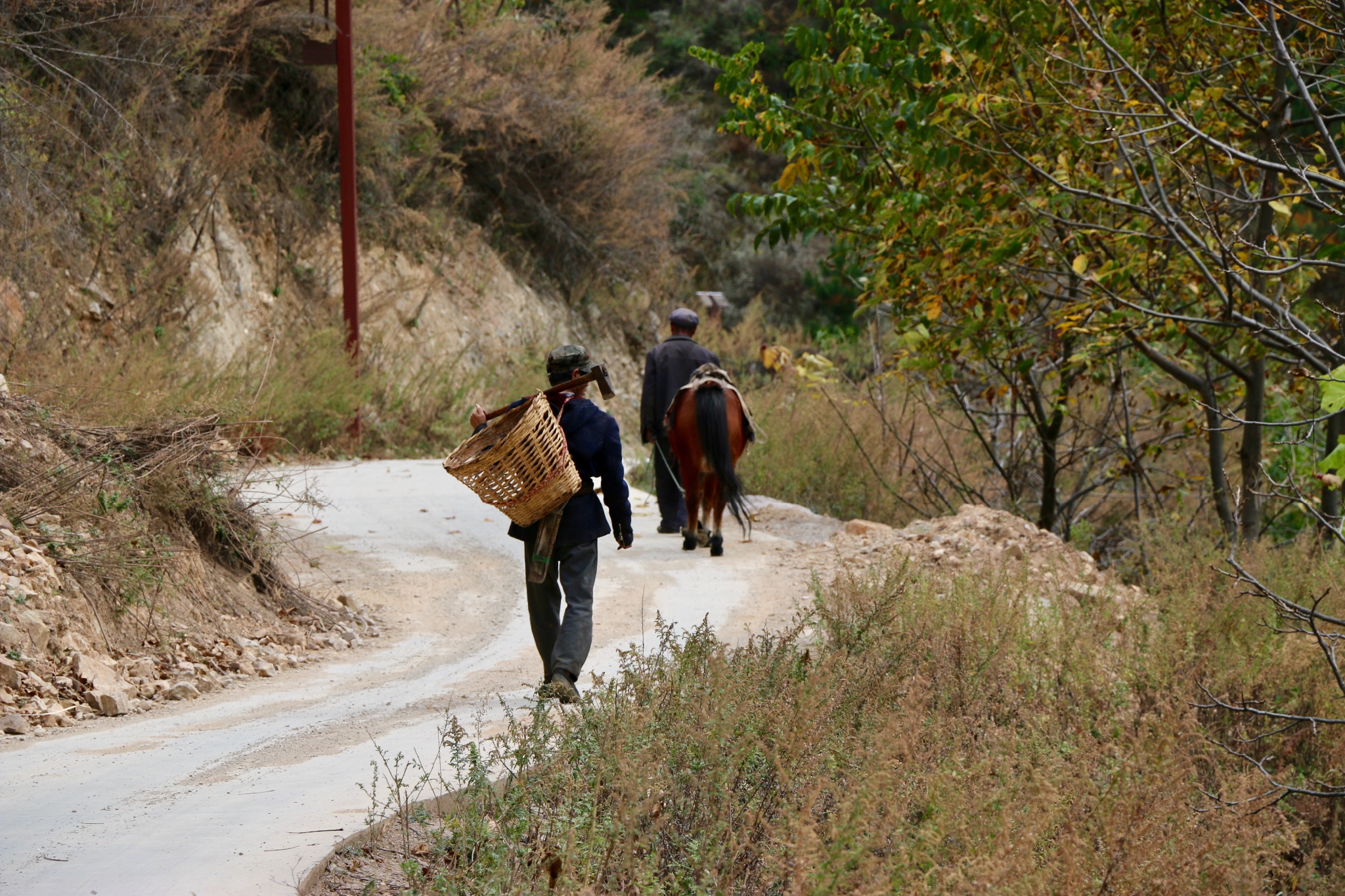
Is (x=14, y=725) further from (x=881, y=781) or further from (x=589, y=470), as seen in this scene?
(x=881, y=781)

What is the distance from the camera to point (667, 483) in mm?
10641

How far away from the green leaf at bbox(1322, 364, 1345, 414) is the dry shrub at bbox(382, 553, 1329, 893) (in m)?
1.42

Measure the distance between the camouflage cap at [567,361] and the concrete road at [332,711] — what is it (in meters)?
1.49

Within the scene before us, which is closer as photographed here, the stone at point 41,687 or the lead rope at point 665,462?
the stone at point 41,687

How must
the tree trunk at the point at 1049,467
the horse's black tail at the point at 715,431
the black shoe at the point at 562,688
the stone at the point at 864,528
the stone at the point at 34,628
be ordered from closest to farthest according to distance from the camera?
1. the black shoe at the point at 562,688
2. the stone at the point at 34,628
3. the horse's black tail at the point at 715,431
4. the stone at the point at 864,528
5. the tree trunk at the point at 1049,467

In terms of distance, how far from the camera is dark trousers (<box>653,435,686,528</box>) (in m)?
10.5

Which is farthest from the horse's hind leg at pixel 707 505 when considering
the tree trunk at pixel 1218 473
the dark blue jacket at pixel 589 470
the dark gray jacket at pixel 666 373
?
the dark blue jacket at pixel 589 470

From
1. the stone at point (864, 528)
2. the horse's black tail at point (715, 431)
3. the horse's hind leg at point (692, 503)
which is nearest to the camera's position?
the horse's black tail at point (715, 431)

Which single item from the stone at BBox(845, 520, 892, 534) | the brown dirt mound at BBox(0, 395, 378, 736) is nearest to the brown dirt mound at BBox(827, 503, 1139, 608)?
the stone at BBox(845, 520, 892, 534)

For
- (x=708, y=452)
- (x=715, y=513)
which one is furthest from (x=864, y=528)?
(x=708, y=452)

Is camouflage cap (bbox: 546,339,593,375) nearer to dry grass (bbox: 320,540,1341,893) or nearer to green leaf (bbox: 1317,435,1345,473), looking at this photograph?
dry grass (bbox: 320,540,1341,893)

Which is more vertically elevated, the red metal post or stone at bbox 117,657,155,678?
the red metal post

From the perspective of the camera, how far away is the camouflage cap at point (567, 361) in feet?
19.3

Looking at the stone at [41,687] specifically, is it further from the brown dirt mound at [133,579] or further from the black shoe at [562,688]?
the black shoe at [562,688]
